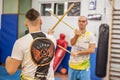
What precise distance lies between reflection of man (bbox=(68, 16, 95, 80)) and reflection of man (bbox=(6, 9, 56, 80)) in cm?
132

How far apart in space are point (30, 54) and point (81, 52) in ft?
4.89

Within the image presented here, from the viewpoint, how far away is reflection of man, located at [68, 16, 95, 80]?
11.1 feet

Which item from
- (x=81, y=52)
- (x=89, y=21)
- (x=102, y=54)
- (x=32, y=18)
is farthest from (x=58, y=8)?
(x=32, y=18)

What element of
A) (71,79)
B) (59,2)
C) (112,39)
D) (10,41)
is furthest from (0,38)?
(71,79)

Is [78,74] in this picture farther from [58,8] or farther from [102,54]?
[58,8]

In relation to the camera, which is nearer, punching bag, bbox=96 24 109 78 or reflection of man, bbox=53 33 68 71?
punching bag, bbox=96 24 109 78

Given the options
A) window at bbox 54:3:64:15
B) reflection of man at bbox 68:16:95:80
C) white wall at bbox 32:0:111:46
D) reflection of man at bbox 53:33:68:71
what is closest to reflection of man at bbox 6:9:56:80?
reflection of man at bbox 68:16:95:80

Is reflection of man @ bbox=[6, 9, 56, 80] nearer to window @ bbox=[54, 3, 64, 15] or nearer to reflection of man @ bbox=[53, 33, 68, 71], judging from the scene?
reflection of man @ bbox=[53, 33, 68, 71]

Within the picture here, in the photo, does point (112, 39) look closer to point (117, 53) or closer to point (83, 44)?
point (117, 53)

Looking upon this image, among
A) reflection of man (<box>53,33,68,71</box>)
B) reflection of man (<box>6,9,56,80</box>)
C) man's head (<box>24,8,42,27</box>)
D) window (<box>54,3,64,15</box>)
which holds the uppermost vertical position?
window (<box>54,3,64,15</box>)

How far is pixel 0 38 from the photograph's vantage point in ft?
25.7

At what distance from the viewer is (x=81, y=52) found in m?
3.37

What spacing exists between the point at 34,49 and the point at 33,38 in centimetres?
10

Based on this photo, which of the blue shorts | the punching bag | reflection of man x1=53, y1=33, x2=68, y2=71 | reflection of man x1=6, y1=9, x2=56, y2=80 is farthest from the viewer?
reflection of man x1=53, y1=33, x2=68, y2=71
